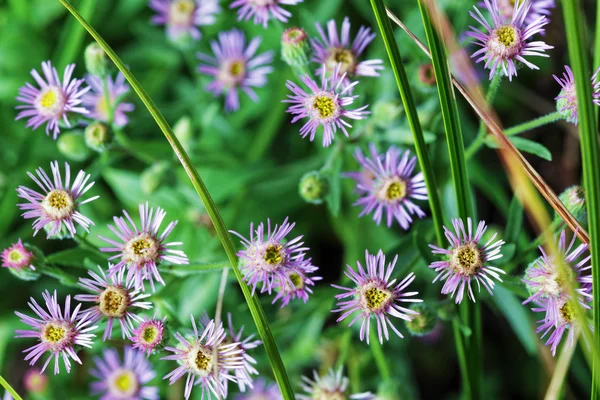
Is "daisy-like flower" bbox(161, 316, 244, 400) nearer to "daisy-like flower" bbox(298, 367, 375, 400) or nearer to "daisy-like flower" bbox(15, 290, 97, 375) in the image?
"daisy-like flower" bbox(15, 290, 97, 375)

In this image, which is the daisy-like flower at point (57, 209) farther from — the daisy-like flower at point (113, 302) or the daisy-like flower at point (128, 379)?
the daisy-like flower at point (128, 379)

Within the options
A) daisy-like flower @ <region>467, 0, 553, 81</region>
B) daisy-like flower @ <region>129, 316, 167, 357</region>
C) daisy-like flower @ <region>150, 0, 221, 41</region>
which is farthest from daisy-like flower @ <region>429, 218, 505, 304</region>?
daisy-like flower @ <region>150, 0, 221, 41</region>

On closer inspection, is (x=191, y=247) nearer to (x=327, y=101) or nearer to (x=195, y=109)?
(x=195, y=109)

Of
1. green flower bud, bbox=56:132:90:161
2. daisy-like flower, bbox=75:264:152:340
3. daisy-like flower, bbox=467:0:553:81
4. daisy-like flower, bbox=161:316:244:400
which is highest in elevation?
green flower bud, bbox=56:132:90:161

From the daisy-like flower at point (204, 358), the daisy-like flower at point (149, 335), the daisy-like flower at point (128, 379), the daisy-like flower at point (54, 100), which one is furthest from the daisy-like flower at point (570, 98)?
the daisy-like flower at point (128, 379)

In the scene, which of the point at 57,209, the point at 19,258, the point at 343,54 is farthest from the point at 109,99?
the point at 343,54
